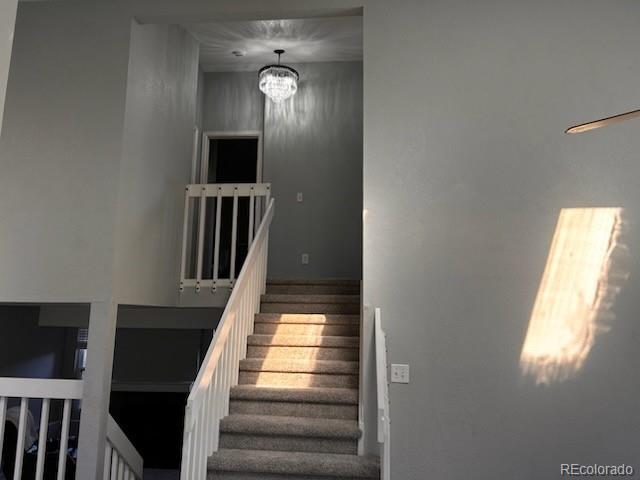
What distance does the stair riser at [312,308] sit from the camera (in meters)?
4.60

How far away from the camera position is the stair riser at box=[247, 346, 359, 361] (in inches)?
158

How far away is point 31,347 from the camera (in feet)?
22.6

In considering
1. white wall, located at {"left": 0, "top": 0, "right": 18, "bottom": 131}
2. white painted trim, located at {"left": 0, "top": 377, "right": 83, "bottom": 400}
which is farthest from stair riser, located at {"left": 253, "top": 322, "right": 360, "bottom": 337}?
white wall, located at {"left": 0, "top": 0, "right": 18, "bottom": 131}

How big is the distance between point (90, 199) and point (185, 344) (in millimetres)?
4767

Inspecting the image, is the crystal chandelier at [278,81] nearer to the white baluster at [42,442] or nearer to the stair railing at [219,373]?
the stair railing at [219,373]

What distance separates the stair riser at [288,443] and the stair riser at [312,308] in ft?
4.87

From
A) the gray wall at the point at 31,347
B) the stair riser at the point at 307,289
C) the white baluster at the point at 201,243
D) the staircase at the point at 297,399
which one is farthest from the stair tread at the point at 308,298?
the gray wall at the point at 31,347

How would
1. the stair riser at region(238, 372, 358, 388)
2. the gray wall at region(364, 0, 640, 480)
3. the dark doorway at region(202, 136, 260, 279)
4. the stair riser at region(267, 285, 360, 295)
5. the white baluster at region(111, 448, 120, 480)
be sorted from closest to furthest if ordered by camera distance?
the gray wall at region(364, 0, 640, 480), the white baluster at region(111, 448, 120, 480), the stair riser at region(238, 372, 358, 388), the stair riser at region(267, 285, 360, 295), the dark doorway at region(202, 136, 260, 279)

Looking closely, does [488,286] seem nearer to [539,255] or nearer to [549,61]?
[539,255]

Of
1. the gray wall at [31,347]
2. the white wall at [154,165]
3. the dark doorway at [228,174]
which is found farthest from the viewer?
the dark doorway at [228,174]

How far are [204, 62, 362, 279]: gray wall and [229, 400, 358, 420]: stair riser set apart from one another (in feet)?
9.56

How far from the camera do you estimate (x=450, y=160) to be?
330 cm

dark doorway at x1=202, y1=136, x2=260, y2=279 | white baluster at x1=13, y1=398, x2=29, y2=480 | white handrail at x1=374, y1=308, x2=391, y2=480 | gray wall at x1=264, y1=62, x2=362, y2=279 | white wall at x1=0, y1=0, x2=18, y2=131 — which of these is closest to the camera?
white wall at x1=0, y1=0, x2=18, y2=131

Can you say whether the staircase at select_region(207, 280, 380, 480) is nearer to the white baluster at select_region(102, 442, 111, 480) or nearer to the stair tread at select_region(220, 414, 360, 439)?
the stair tread at select_region(220, 414, 360, 439)
